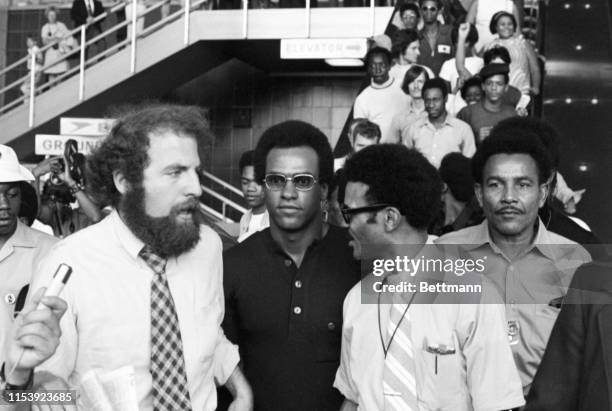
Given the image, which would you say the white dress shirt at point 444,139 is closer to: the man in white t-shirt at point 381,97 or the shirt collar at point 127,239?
the man in white t-shirt at point 381,97

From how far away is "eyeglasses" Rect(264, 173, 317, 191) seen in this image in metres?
3.87

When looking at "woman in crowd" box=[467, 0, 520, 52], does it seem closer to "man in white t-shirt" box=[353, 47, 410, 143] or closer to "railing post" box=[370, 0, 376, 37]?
"man in white t-shirt" box=[353, 47, 410, 143]

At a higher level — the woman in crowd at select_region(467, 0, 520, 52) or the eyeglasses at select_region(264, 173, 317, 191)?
the woman in crowd at select_region(467, 0, 520, 52)

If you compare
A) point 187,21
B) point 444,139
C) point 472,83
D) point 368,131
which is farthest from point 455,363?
point 187,21

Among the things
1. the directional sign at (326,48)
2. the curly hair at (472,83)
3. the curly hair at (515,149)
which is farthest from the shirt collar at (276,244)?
the directional sign at (326,48)

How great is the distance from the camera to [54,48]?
16.2 m

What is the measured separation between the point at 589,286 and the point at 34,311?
59.6 inches

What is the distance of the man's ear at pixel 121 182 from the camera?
3172 millimetres

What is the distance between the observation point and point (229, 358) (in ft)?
11.2

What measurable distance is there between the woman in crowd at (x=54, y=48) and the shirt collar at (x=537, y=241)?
1136cm

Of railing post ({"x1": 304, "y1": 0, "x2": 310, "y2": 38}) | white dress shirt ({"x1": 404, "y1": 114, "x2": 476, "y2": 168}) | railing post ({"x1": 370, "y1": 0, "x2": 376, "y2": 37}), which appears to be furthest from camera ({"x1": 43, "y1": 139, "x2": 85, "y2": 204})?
railing post ({"x1": 370, "y1": 0, "x2": 376, "y2": 37})

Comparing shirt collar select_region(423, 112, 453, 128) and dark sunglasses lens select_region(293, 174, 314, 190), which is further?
shirt collar select_region(423, 112, 453, 128)

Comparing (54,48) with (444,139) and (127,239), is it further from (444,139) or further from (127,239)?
(127,239)

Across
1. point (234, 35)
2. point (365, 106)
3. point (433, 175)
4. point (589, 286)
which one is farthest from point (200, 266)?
point (234, 35)
